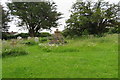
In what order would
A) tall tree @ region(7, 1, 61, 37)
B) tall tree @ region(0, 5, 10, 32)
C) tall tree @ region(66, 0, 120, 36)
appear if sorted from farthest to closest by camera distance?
1. tall tree @ region(7, 1, 61, 37)
2. tall tree @ region(0, 5, 10, 32)
3. tall tree @ region(66, 0, 120, 36)

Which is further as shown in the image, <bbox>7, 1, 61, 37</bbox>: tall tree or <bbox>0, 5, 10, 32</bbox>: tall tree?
<bbox>7, 1, 61, 37</bbox>: tall tree

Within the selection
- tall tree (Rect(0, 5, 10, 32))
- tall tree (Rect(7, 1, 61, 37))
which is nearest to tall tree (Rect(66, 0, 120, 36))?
tall tree (Rect(7, 1, 61, 37))

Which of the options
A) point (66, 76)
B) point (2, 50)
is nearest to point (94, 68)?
point (66, 76)

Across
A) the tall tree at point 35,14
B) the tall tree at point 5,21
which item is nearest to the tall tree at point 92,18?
the tall tree at point 35,14

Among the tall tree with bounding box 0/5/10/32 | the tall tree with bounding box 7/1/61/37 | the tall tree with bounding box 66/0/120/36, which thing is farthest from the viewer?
the tall tree with bounding box 7/1/61/37

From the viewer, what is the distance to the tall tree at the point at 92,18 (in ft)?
48.9

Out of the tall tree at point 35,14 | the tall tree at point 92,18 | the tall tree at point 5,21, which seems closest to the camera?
the tall tree at point 92,18

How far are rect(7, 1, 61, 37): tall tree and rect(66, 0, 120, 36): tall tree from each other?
9888 mm

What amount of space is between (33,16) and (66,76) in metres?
23.1

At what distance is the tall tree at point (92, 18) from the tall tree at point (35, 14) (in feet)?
32.4

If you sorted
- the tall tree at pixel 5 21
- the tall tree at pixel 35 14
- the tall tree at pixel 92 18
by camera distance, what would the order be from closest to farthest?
1. the tall tree at pixel 92 18
2. the tall tree at pixel 5 21
3. the tall tree at pixel 35 14

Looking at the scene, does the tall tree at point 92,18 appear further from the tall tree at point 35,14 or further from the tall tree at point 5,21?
the tall tree at point 5,21

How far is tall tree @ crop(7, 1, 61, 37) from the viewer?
25500mm

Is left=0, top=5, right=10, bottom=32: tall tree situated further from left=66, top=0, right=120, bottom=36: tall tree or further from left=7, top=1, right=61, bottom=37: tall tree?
left=66, top=0, right=120, bottom=36: tall tree
